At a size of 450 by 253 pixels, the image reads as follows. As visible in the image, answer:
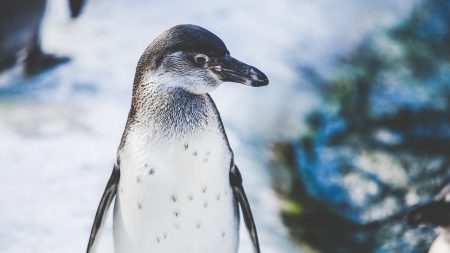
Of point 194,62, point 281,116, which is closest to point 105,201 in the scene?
point 194,62

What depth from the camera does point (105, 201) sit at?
110 cm

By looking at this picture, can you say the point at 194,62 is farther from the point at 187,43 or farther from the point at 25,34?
the point at 25,34

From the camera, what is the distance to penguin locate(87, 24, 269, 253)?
0.97 meters

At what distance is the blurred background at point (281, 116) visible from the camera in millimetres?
1567

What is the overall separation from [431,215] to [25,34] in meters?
1.50

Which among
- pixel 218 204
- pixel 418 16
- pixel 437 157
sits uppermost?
pixel 418 16

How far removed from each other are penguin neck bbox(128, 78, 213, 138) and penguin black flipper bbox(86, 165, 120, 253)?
119 millimetres

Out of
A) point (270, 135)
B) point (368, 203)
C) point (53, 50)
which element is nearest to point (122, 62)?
point (53, 50)

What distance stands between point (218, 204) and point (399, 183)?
81cm

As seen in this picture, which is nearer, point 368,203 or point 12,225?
point 12,225

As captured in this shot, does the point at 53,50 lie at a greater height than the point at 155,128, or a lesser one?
greater

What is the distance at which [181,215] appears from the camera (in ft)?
3.39

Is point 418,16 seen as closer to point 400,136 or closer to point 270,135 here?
point 400,136

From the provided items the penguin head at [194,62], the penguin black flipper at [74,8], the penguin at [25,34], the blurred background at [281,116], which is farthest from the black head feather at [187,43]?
the penguin black flipper at [74,8]
